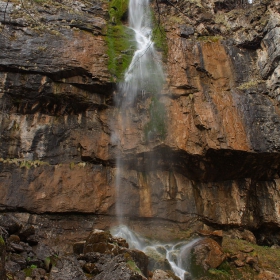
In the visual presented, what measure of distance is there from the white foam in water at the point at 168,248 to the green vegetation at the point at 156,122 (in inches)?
151

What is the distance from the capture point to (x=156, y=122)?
12344 mm

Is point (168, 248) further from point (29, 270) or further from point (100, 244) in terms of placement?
point (29, 270)

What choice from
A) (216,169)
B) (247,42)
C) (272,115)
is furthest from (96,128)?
(247,42)

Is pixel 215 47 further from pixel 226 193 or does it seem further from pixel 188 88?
pixel 226 193

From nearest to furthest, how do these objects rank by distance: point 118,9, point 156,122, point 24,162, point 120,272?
point 120,272 < point 24,162 < point 156,122 < point 118,9

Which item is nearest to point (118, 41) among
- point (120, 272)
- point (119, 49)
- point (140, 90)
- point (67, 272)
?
point (119, 49)

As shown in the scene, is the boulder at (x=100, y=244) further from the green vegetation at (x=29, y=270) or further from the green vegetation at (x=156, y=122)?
the green vegetation at (x=156, y=122)

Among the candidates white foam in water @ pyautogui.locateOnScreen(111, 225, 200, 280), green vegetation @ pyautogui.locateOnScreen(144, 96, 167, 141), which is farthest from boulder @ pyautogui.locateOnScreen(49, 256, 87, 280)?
green vegetation @ pyautogui.locateOnScreen(144, 96, 167, 141)

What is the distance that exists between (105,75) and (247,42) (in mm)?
7789

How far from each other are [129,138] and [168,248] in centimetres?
457

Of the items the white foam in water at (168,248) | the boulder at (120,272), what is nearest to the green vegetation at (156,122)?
the white foam in water at (168,248)

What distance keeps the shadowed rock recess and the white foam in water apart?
524mm

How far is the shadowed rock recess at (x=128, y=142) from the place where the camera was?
11.0m

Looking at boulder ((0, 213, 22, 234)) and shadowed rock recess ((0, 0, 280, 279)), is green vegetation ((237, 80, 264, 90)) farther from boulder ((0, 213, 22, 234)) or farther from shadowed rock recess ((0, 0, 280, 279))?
boulder ((0, 213, 22, 234))
